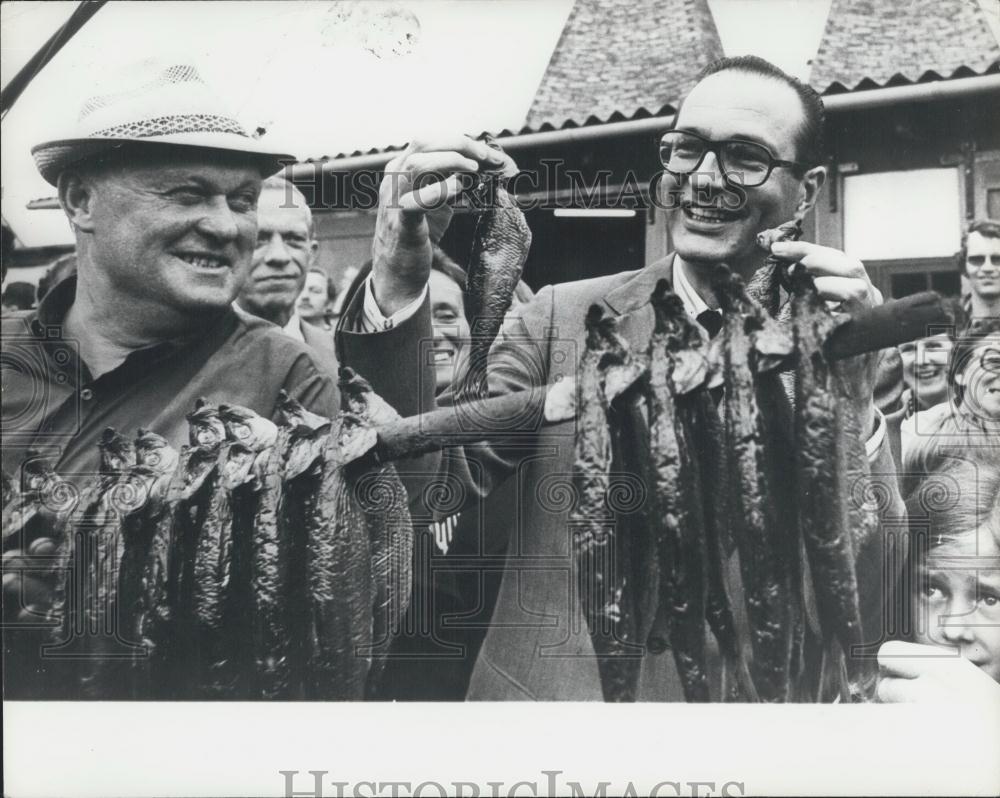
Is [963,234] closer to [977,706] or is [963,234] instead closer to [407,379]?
[977,706]

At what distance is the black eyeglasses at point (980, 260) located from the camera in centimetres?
445

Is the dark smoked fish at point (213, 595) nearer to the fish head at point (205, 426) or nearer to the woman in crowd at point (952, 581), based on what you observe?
the fish head at point (205, 426)

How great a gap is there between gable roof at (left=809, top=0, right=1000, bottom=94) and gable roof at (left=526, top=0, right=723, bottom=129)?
1.67 feet

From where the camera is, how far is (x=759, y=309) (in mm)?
4406

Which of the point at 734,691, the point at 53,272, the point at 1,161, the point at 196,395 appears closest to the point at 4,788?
the point at 196,395

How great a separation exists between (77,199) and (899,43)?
370 cm

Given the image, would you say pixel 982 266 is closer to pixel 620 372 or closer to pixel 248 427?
pixel 620 372

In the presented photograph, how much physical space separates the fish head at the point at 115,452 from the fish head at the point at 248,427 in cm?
45

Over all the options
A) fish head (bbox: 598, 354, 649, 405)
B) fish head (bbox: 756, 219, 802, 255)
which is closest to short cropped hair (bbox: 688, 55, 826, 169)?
fish head (bbox: 756, 219, 802, 255)

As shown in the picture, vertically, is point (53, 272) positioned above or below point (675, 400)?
above

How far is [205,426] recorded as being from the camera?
4.61 metres

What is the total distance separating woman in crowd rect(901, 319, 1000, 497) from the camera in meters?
4.44

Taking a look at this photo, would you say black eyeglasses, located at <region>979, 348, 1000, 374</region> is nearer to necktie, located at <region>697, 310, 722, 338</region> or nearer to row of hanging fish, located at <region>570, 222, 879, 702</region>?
row of hanging fish, located at <region>570, 222, 879, 702</region>

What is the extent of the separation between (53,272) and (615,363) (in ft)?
8.51
